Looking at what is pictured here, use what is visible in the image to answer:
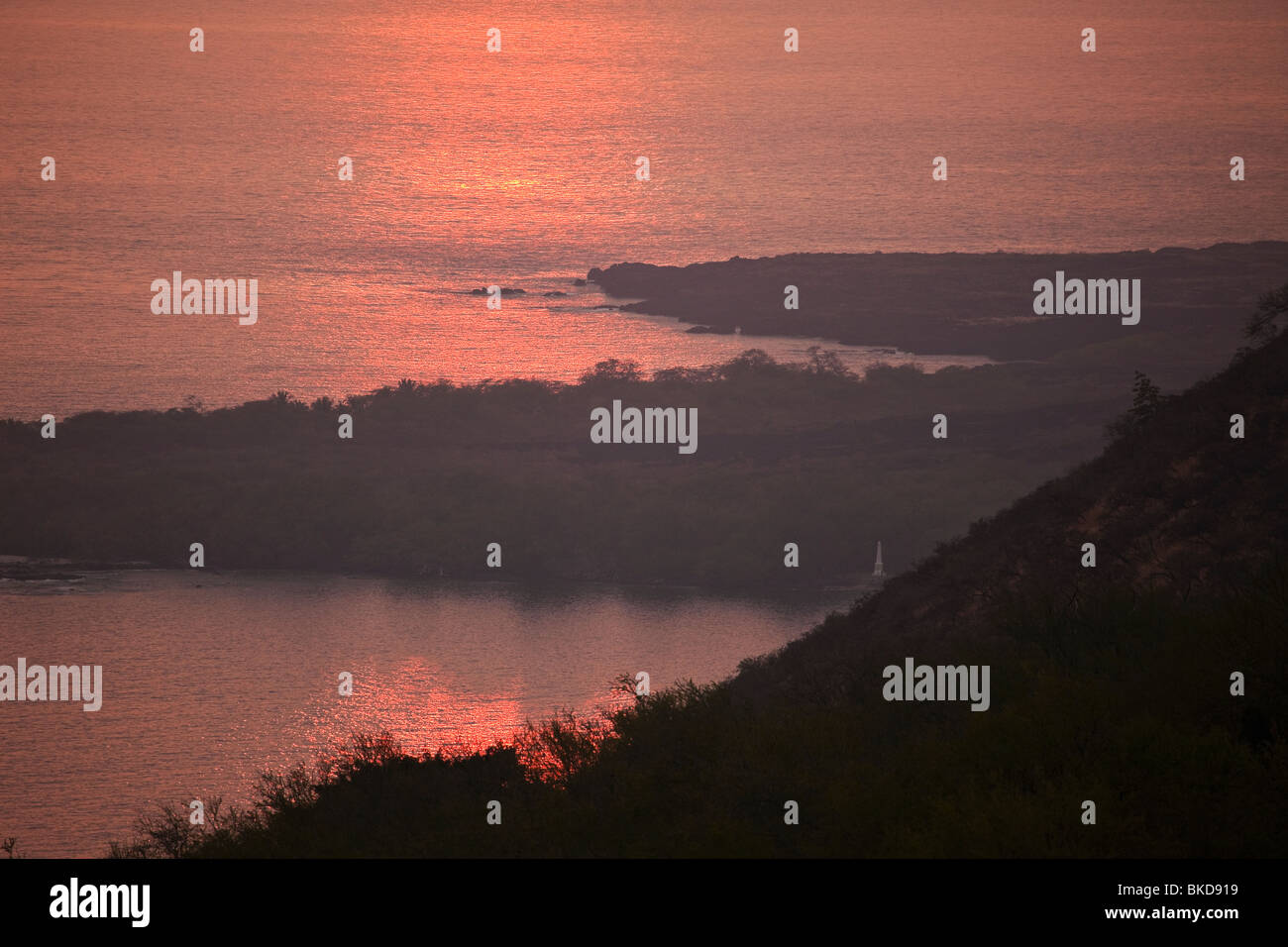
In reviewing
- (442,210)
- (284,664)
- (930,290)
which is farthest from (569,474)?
(442,210)

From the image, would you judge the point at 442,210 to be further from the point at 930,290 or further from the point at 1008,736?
the point at 1008,736

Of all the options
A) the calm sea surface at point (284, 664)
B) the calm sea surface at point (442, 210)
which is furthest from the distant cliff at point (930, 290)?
the calm sea surface at point (284, 664)

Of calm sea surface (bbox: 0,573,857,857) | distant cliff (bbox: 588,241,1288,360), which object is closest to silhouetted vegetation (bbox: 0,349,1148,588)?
calm sea surface (bbox: 0,573,857,857)

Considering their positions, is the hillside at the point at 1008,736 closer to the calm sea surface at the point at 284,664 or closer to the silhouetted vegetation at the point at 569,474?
the calm sea surface at the point at 284,664

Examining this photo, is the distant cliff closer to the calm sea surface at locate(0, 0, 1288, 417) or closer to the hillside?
the calm sea surface at locate(0, 0, 1288, 417)

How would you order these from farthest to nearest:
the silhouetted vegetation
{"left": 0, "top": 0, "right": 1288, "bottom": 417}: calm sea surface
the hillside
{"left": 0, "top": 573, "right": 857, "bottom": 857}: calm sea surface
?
1. {"left": 0, "top": 0, "right": 1288, "bottom": 417}: calm sea surface
2. the silhouetted vegetation
3. {"left": 0, "top": 573, "right": 857, "bottom": 857}: calm sea surface
4. the hillside
